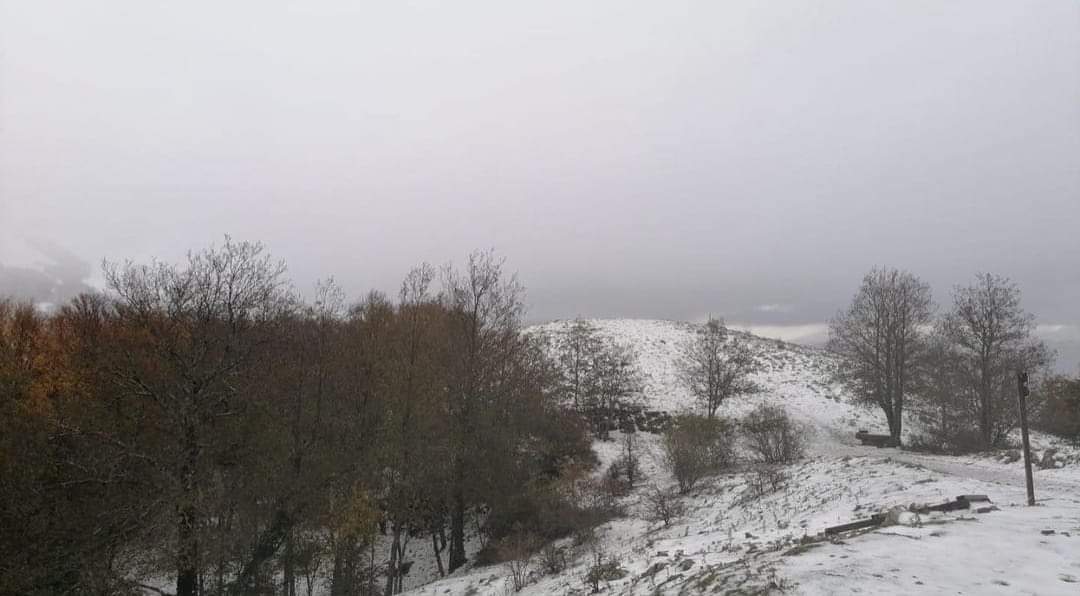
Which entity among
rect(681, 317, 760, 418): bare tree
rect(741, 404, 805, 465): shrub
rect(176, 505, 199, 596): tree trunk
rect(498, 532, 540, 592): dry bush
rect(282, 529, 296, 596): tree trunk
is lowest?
rect(282, 529, 296, 596): tree trunk

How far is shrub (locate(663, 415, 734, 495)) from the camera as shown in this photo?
899 inches

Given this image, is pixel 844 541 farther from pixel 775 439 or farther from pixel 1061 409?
pixel 1061 409

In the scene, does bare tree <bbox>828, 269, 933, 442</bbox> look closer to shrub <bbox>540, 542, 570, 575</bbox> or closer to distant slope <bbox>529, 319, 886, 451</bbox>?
distant slope <bbox>529, 319, 886, 451</bbox>

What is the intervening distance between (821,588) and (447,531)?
2452cm

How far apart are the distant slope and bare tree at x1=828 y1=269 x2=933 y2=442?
4.17 meters

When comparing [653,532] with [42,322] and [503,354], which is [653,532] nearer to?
[503,354]

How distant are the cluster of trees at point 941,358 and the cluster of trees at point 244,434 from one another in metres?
21.1

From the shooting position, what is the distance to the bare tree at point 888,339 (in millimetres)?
29609

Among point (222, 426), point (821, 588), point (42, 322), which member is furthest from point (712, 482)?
point (42, 322)

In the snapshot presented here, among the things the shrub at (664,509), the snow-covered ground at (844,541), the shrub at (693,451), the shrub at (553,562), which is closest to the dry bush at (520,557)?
the snow-covered ground at (844,541)

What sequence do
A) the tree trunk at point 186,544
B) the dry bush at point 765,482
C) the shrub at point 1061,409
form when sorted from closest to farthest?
the tree trunk at point 186,544
the dry bush at point 765,482
the shrub at point 1061,409

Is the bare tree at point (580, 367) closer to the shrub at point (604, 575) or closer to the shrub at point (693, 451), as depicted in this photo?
the shrub at point (693, 451)

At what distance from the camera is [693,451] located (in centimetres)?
2303

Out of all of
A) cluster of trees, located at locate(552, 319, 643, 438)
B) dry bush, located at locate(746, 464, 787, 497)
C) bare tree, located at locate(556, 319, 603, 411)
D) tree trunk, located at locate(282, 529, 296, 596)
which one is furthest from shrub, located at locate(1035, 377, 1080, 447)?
tree trunk, located at locate(282, 529, 296, 596)
